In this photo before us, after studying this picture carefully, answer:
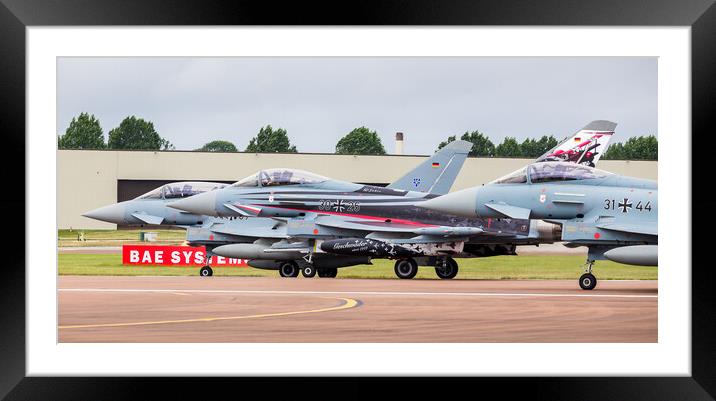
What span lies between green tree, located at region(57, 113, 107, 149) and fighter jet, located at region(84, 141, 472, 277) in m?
37.3

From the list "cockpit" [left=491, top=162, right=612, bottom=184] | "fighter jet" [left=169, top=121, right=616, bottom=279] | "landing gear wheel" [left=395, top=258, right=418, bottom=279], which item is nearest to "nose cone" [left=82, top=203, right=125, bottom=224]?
"fighter jet" [left=169, top=121, right=616, bottom=279]

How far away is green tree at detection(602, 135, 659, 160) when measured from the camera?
176 ft

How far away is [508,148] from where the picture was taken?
6247cm

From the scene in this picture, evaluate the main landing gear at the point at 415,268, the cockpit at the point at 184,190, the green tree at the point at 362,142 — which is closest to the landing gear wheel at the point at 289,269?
the main landing gear at the point at 415,268

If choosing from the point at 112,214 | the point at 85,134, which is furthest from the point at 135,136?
the point at 112,214

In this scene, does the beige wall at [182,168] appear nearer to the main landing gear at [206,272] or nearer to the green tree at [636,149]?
the green tree at [636,149]

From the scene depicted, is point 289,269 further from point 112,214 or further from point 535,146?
point 535,146

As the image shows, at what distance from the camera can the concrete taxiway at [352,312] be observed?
11273 millimetres

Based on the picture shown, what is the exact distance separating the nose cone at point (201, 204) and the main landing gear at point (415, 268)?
16.2 ft
